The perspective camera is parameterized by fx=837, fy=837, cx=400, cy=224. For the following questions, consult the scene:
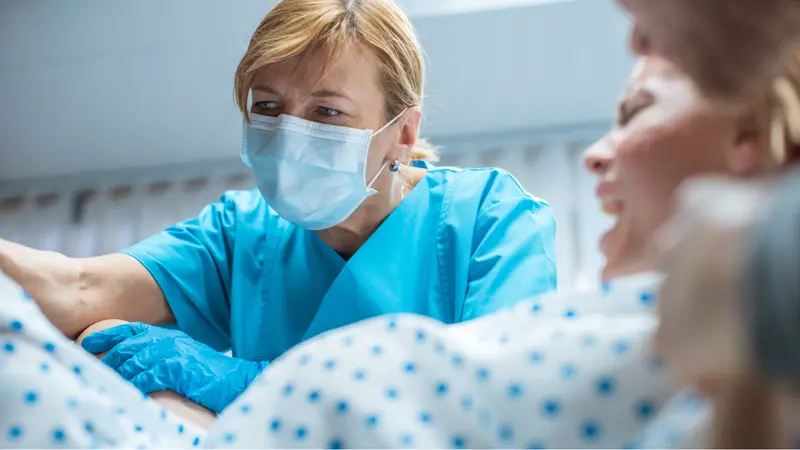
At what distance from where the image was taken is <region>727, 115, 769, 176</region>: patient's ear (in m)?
0.55

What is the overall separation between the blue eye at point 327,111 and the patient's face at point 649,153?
2.38 feet

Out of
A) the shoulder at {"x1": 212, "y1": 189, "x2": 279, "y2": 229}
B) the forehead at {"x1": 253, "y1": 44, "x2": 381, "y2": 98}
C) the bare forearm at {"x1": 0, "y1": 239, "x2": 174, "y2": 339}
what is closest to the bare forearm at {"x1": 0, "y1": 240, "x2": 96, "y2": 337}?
the bare forearm at {"x1": 0, "y1": 239, "x2": 174, "y2": 339}

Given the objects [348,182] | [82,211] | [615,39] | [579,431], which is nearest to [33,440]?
[579,431]

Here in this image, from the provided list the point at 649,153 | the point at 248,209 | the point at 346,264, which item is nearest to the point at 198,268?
the point at 248,209

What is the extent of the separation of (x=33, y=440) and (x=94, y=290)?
0.75 m

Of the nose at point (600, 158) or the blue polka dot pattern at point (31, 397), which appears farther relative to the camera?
the nose at point (600, 158)

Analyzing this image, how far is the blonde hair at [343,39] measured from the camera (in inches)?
57.2

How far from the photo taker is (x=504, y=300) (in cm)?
129

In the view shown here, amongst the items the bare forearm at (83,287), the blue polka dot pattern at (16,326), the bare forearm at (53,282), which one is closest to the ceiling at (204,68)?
the bare forearm at (83,287)

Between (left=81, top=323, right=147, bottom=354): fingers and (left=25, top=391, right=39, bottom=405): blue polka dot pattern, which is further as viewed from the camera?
(left=81, top=323, right=147, bottom=354): fingers

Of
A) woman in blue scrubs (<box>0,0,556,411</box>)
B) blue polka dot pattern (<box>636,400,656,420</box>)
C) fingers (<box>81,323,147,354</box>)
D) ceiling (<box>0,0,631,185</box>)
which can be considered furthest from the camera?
ceiling (<box>0,0,631,185</box>)

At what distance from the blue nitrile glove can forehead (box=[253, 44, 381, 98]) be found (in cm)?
47

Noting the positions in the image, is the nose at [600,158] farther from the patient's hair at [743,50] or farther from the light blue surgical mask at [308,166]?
the light blue surgical mask at [308,166]

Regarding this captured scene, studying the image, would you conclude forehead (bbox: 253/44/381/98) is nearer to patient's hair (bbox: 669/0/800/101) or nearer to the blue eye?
the blue eye
